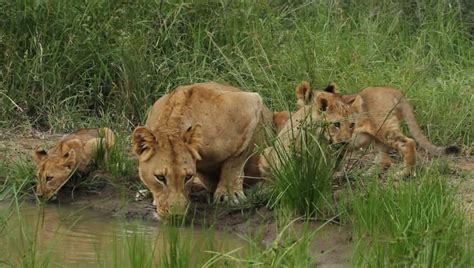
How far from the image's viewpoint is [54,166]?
25.5 ft

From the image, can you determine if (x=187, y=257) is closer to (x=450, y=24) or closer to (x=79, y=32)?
(x=79, y=32)

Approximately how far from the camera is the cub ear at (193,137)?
7.04 metres

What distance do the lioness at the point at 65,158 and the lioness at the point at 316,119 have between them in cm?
118

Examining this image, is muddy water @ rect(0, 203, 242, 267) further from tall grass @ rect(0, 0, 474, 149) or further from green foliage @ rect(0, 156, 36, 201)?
tall grass @ rect(0, 0, 474, 149)

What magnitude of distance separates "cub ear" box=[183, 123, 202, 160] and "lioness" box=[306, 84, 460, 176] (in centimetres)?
126

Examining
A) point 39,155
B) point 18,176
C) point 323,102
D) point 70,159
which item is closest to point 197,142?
point 323,102

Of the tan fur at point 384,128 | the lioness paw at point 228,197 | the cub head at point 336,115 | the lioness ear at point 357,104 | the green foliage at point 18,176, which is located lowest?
the green foliage at point 18,176

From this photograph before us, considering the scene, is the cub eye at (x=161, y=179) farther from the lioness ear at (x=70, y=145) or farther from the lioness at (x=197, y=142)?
the lioness ear at (x=70, y=145)

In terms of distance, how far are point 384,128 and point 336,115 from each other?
0.96 m

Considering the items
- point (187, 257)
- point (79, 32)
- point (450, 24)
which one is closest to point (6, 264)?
point (187, 257)

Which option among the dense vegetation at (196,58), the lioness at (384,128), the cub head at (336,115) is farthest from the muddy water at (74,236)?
the lioness at (384,128)

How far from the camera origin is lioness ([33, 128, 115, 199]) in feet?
25.3

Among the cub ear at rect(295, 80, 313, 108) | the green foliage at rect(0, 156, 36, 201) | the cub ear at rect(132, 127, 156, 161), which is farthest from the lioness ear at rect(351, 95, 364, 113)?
the green foliage at rect(0, 156, 36, 201)

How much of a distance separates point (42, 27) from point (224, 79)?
4.94 feet
